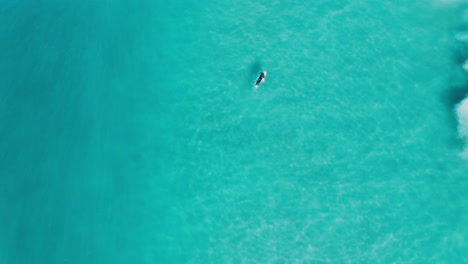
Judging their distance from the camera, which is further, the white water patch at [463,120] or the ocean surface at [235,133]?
the white water patch at [463,120]

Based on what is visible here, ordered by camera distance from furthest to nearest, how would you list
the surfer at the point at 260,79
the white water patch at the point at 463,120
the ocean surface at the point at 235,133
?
the surfer at the point at 260,79 → the white water patch at the point at 463,120 → the ocean surface at the point at 235,133

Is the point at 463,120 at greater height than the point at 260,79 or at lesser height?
lesser

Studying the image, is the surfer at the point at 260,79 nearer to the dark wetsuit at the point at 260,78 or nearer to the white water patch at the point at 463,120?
the dark wetsuit at the point at 260,78

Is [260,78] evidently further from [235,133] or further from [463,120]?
[463,120]

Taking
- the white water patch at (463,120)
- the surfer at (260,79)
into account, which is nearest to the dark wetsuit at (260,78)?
the surfer at (260,79)

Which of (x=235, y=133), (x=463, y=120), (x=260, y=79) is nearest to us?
(x=463, y=120)

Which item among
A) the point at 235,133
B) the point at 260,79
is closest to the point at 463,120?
the point at 260,79

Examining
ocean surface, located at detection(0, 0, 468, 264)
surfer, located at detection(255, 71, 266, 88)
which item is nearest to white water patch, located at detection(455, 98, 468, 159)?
ocean surface, located at detection(0, 0, 468, 264)

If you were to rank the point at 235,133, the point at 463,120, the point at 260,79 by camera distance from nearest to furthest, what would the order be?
the point at 463,120 < the point at 235,133 < the point at 260,79
